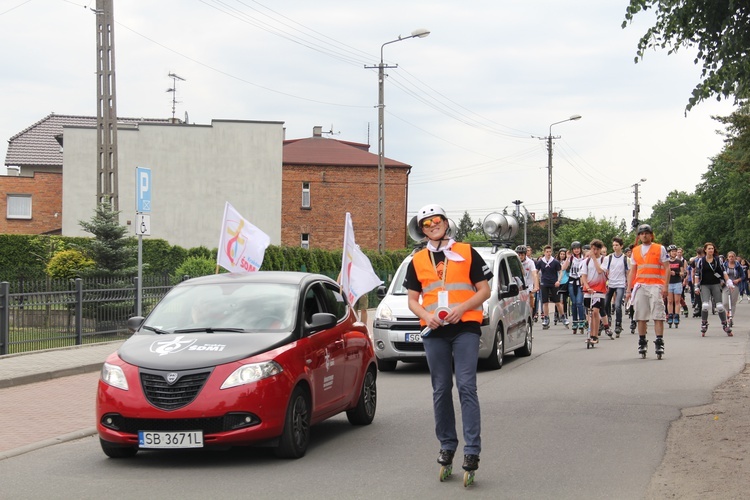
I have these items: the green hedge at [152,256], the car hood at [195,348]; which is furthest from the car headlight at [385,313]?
the green hedge at [152,256]

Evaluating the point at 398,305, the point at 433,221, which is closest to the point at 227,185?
the point at 398,305

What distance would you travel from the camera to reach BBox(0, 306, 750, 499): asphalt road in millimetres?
6773

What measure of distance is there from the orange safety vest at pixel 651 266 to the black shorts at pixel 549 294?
34.3ft

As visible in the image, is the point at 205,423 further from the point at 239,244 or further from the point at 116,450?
the point at 239,244

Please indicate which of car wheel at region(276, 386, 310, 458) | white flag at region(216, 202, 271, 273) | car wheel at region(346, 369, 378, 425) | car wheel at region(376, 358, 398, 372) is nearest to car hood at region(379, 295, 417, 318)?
car wheel at region(376, 358, 398, 372)

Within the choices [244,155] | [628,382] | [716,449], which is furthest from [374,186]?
[716,449]

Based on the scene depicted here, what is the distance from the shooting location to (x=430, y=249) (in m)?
7.22

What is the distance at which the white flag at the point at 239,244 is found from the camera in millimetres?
15242

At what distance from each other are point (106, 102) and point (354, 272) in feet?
43.7

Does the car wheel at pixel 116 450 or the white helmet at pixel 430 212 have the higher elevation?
the white helmet at pixel 430 212

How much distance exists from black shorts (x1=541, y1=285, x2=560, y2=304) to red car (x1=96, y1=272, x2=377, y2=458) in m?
17.5

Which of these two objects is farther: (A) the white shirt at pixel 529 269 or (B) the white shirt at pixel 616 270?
(A) the white shirt at pixel 529 269

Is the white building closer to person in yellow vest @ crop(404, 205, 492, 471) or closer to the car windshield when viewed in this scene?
the car windshield

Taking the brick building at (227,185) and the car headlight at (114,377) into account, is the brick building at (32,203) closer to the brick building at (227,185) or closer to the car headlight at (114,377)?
the brick building at (227,185)
